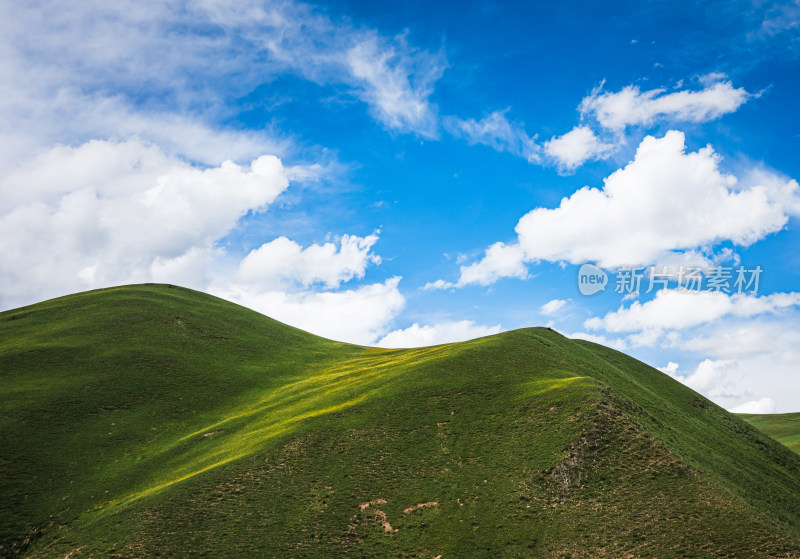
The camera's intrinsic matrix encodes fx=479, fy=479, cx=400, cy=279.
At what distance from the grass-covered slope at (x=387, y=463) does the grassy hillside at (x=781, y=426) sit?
3040 inches

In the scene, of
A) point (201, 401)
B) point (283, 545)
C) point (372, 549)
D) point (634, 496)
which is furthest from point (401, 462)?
A: point (201, 401)

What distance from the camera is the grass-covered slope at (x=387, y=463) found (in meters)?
33.3

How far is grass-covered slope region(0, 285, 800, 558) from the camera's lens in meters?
33.3

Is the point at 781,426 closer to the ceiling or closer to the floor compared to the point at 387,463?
closer to the floor

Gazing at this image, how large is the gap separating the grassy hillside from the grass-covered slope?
253 feet

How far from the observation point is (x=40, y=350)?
75125 mm

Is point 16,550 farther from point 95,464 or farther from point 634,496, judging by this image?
point 634,496

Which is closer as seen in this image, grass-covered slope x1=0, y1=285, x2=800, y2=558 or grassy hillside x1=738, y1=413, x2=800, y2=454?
grass-covered slope x1=0, y1=285, x2=800, y2=558

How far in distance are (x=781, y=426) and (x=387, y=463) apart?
16214cm

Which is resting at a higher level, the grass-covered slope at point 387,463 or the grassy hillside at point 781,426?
the grass-covered slope at point 387,463

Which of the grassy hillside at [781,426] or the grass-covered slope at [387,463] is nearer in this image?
the grass-covered slope at [387,463]

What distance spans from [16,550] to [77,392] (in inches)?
1189

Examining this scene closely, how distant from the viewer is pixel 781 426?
487 ft

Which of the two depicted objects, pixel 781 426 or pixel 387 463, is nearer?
pixel 387 463
